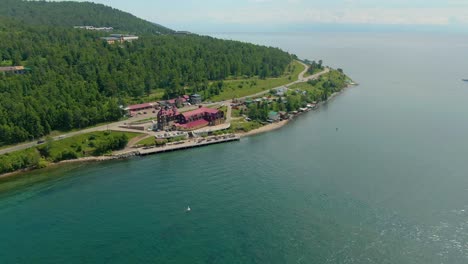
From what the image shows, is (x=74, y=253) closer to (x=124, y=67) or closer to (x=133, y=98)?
(x=133, y=98)

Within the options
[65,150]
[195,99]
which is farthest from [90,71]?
[65,150]

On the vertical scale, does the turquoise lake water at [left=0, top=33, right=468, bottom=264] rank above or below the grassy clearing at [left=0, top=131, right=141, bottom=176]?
below

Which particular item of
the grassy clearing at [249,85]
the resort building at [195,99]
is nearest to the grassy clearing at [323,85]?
the grassy clearing at [249,85]

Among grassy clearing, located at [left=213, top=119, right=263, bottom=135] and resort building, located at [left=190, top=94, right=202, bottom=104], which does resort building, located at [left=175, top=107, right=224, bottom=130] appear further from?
resort building, located at [left=190, top=94, right=202, bottom=104]

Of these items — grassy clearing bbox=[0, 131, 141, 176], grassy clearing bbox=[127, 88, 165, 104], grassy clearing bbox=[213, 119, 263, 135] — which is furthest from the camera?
grassy clearing bbox=[127, 88, 165, 104]

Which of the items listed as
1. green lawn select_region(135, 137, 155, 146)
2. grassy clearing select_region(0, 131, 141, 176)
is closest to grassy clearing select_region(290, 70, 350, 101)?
green lawn select_region(135, 137, 155, 146)

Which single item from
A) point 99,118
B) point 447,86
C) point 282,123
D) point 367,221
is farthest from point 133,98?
point 447,86

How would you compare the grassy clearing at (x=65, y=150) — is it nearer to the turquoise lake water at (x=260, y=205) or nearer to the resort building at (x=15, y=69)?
the turquoise lake water at (x=260, y=205)
